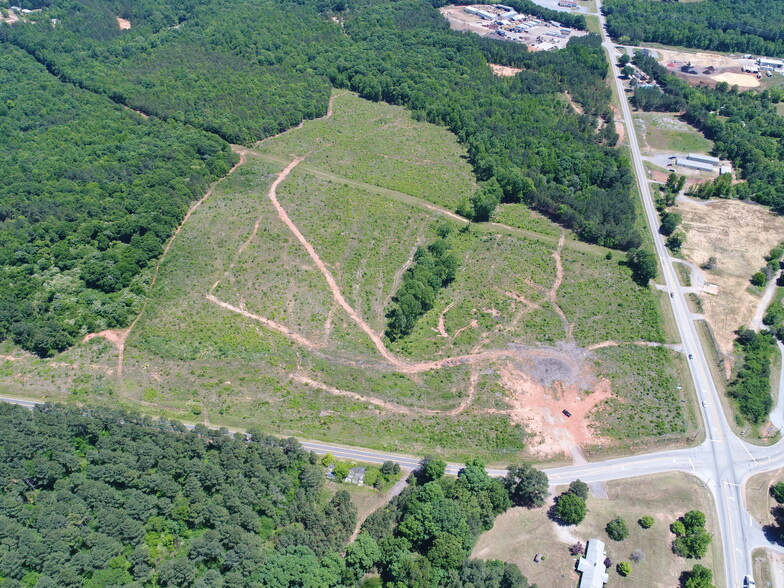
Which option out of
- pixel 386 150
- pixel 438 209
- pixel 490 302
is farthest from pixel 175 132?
pixel 490 302

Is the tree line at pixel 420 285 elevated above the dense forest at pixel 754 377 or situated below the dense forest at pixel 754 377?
below

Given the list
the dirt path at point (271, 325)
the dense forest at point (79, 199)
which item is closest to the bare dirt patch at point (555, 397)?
the dirt path at point (271, 325)

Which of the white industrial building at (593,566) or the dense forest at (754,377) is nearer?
the white industrial building at (593,566)

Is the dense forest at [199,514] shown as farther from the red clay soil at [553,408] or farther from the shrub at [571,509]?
the red clay soil at [553,408]

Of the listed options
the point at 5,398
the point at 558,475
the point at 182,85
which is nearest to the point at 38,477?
the point at 5,398

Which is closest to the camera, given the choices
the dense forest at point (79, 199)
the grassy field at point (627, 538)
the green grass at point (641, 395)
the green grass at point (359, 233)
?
the grassy field at point (627, 538)

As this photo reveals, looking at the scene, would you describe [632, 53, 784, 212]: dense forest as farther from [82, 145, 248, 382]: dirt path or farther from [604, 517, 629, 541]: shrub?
[82, 145, 248, 382]: dirt path
